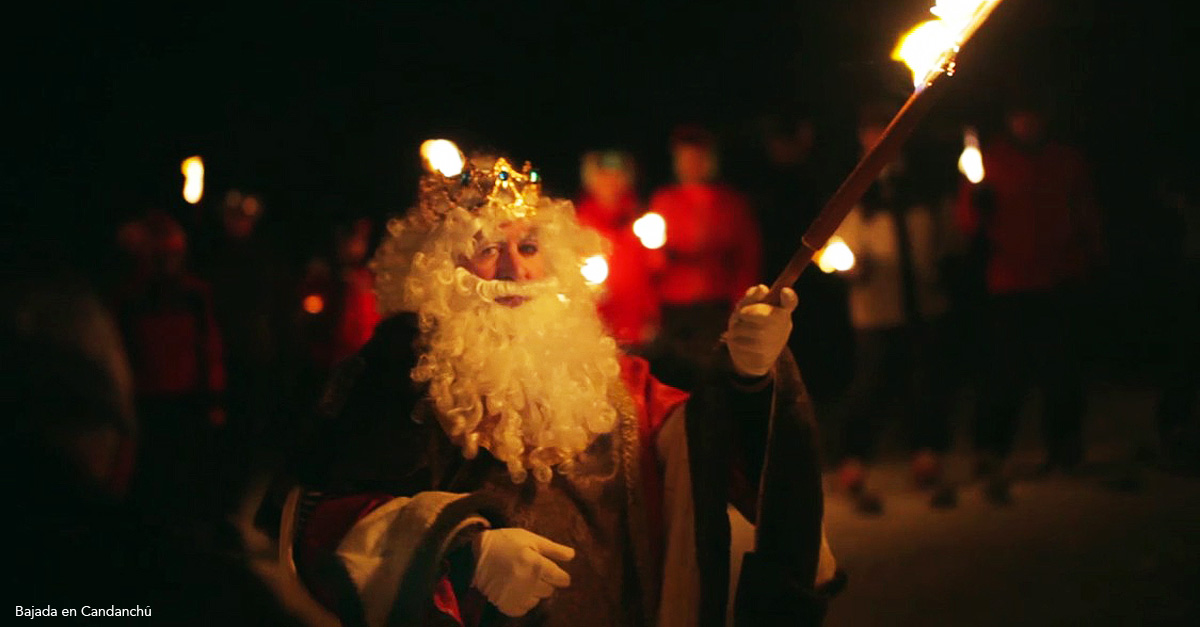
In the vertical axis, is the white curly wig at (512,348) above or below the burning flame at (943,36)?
below

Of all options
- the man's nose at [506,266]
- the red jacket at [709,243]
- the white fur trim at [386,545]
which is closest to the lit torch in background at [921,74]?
the man's nose at [506,266]

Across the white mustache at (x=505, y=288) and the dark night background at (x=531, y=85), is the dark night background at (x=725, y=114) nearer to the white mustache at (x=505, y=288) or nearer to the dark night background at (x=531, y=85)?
the dark night background at (x=531, y=85)

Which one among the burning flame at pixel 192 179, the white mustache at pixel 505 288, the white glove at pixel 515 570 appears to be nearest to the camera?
the white glove at pixel 515 570

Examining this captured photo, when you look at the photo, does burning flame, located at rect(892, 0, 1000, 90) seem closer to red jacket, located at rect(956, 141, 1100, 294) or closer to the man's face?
the man's face

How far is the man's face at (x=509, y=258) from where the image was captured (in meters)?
3.16

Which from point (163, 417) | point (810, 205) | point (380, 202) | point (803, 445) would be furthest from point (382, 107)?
point (803, 445)

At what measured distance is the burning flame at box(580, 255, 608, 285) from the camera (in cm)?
338

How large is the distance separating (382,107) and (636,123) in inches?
69.2

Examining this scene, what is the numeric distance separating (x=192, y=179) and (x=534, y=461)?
180 inches

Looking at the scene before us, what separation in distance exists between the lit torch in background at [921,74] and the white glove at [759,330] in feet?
0.65

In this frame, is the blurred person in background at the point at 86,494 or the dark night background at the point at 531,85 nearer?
the dark night background at the point at 531,85

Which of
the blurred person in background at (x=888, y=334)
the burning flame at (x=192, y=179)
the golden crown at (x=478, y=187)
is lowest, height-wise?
the blurred person in background at (x=888, y=334)

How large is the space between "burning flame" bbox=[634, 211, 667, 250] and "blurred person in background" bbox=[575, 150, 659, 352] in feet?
0.11

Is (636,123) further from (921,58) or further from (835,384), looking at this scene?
(921,58)
